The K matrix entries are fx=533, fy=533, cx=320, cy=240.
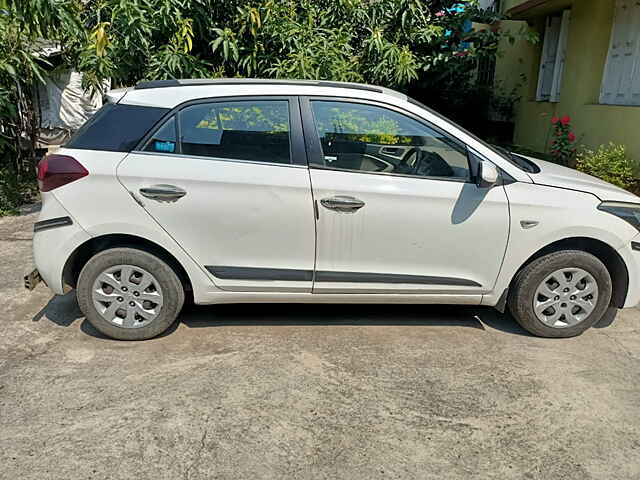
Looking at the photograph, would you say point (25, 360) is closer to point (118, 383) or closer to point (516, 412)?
point (118, 383)

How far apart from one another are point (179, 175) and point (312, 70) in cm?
346

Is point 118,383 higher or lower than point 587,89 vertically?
lower

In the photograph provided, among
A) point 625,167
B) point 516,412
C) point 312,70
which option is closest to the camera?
point 516,412

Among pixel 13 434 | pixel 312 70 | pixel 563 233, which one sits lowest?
pixel 13 434

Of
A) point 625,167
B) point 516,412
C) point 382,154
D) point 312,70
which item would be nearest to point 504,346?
point 516,412

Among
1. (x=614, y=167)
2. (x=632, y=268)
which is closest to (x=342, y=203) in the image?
(x=632, y=268)

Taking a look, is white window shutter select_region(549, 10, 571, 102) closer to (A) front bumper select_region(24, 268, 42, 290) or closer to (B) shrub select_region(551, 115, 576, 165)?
(B) shrub select_region(551, 115, 576, 165)

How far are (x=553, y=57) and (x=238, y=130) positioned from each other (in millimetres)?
8737

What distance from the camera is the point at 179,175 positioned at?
3.41 meters

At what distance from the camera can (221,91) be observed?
3.54m

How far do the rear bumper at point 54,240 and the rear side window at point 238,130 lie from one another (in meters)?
0.88

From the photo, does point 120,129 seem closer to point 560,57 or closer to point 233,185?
point 233,185

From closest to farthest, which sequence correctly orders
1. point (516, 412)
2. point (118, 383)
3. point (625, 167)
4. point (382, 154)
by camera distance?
point (516, 412) < point (118, 383) < point (382, 154) < point (625, 167)

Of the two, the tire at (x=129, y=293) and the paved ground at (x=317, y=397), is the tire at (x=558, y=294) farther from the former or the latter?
the tire at (x=129, y=293)
